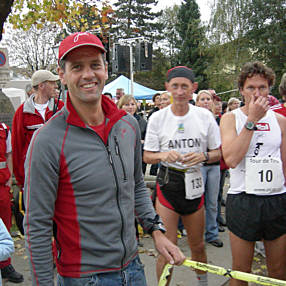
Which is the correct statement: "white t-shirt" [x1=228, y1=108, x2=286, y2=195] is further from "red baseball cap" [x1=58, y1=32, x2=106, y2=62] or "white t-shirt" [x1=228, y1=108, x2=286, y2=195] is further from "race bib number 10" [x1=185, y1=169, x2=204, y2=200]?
"red baseball cap" [x1=58, y1=32, x2=106, y2=62]

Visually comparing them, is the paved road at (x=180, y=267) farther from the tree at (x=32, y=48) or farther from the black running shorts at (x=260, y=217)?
the tree at (x=32, y=48)

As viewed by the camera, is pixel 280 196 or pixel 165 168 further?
pixel 165 168

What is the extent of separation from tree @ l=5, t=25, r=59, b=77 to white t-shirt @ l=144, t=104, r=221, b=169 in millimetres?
28487

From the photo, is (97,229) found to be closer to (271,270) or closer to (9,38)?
(271,270)

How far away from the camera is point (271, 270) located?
271cm

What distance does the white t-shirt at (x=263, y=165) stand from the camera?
102 inches

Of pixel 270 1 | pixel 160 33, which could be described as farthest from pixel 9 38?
pixel 270 1

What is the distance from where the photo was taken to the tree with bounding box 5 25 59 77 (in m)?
29.9

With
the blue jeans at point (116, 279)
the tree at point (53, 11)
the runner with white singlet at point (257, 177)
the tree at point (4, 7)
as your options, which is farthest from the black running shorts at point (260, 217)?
the tree at point (53, 11)

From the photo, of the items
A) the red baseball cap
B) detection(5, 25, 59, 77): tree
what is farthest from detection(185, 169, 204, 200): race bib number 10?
detection(5, 25, 59, 77): tree

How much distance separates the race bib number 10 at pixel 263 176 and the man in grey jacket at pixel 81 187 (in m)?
1.15


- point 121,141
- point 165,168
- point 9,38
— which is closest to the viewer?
point 121,141

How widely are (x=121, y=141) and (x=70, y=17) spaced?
26.5 feet

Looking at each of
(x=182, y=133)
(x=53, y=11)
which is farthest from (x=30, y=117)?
(x=53, y=11)
